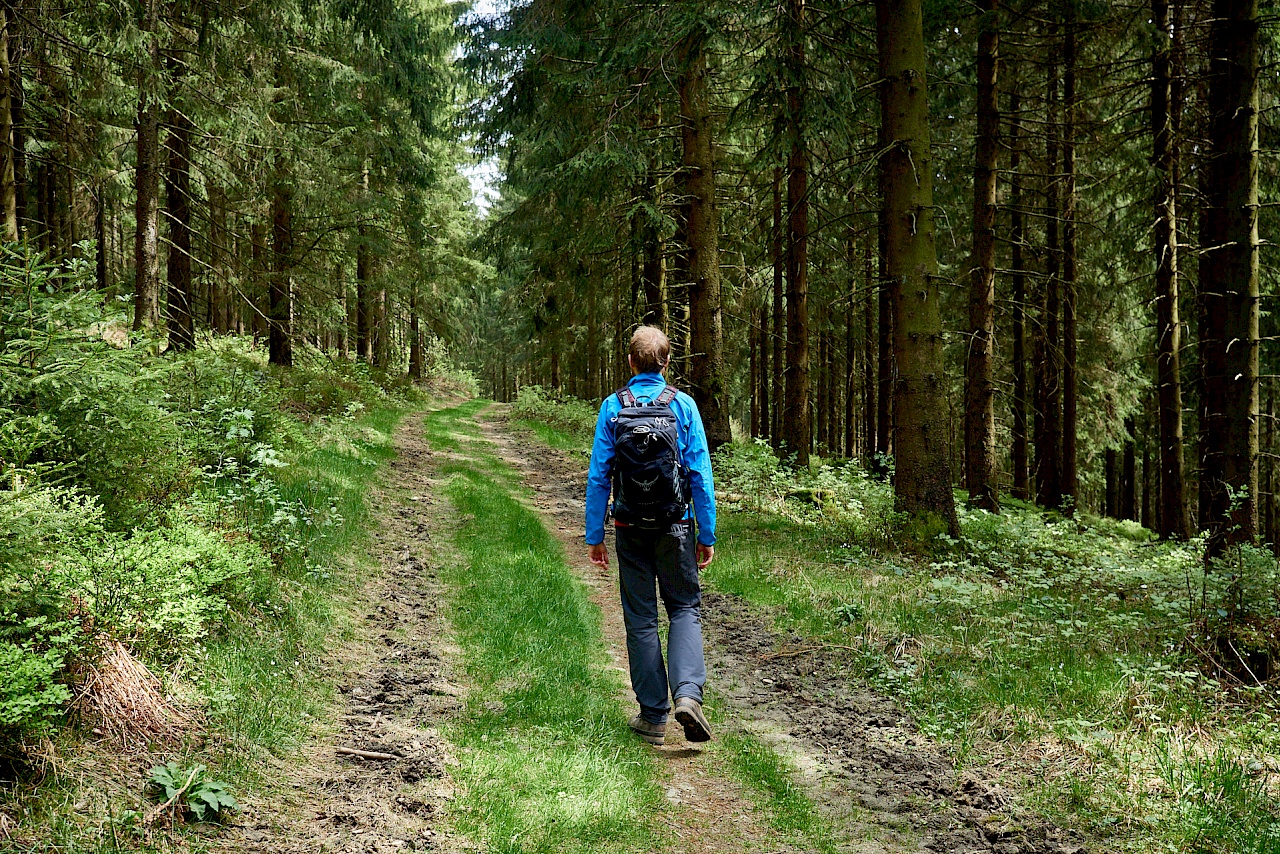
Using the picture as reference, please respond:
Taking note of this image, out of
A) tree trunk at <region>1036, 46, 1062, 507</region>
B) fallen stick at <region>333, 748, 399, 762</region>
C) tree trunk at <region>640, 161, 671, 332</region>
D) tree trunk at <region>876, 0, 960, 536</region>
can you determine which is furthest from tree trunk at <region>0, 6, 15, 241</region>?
tree trunk at <region>1036, 46, 1062, 507</region>

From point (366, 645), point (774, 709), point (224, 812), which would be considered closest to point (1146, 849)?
point (774, 709)

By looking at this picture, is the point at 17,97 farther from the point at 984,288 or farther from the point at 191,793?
the point at 984,288

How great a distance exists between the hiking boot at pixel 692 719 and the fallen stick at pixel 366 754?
1.62 metres

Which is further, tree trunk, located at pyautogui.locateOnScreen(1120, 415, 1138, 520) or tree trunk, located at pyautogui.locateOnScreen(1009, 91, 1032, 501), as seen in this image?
tree trunk, located at pyautogui.locateOnScreen(1120, 415, 1138, 520)

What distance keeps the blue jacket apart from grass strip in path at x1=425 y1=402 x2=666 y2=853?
1167mm

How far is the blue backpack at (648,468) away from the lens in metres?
4.53

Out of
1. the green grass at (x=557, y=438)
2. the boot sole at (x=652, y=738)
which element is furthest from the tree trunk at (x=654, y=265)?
the boot sole at (x=652, y=738)

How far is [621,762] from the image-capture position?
4.21 metres

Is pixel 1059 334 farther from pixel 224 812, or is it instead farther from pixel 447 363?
pixel 447 363

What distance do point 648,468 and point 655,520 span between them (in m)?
0.33

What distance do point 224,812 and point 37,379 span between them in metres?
2.82

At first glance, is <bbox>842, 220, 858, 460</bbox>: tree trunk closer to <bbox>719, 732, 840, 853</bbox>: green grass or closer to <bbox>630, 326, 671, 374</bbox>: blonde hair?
<bbox>630, 326, 671, 374</bbox>: blonde hair

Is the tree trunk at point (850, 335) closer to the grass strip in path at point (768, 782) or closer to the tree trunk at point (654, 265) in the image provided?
the tree trunk at point (654, 265)

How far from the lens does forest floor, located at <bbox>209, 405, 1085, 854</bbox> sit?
136 inches
